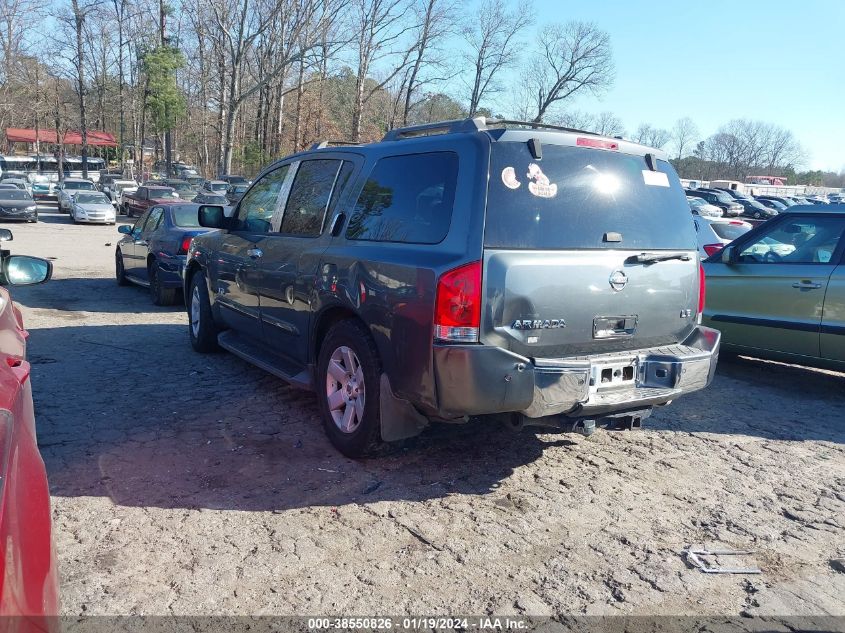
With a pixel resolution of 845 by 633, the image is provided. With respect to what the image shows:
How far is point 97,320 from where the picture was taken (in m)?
9.03

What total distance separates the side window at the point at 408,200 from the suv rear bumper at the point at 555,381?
73 centimetres

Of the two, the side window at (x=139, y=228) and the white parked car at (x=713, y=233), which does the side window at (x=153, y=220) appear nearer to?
the side window at (x=139, y=228)

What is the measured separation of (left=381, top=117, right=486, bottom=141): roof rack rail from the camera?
13.2ft

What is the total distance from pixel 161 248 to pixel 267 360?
5.67 metres

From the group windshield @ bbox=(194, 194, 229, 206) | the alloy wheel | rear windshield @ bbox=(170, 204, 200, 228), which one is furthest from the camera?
windshield @ bbox=(194, 194, 229, 206)

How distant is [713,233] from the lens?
11.6 metres

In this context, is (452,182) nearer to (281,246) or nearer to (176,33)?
(281,246)

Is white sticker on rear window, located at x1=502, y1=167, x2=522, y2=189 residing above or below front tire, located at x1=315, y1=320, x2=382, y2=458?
above

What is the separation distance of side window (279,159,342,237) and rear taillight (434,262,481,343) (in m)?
1.60

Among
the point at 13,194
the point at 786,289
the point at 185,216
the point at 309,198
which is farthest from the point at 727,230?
the point at 13,194

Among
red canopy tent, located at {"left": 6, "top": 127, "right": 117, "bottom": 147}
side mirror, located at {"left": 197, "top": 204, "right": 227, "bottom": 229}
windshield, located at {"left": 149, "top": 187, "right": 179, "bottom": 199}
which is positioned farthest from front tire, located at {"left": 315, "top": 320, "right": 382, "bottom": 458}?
red canopy tent, located at {"left": 6, "top": 127, "right": 117, "bottom": 147}

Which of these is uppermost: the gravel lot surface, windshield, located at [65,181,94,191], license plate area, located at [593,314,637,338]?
windshield, located at [65,181,94,191]

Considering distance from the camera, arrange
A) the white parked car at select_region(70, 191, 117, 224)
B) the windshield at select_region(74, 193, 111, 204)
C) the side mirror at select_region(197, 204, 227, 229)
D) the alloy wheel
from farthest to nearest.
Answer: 1. the windshield at select_region(74, 193, 111, 204)
2. the white parked car at select_region(70, 191, 117, 224)
3. the side mirror at select_region(197, 204, 227, 229)
4. the alloy wheel

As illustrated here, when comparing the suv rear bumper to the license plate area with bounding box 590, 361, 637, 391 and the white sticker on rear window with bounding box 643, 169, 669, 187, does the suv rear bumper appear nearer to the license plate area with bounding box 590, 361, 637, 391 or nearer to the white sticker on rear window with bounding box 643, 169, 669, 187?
the license plate area with bounding box 590, 361, 637, 391
